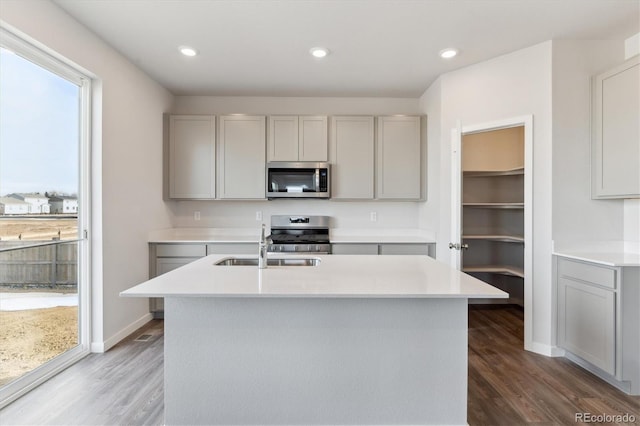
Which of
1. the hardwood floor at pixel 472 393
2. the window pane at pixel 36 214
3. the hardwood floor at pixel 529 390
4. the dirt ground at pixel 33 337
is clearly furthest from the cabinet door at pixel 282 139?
the hardwood floor at pixel 529 390

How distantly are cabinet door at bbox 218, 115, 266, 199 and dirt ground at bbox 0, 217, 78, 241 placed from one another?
156cm

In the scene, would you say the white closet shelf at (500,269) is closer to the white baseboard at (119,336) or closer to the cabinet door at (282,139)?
the cabinet door at (282,139)

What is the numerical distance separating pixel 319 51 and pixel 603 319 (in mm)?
2967

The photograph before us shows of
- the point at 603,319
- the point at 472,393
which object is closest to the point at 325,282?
the point at 472,393

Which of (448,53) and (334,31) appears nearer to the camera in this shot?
(334,31)

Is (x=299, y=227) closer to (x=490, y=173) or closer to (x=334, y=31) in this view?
(x=334, y=31)

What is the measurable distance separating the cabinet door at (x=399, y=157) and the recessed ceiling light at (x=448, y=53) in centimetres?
91

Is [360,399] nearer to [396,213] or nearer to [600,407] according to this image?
[600,407]

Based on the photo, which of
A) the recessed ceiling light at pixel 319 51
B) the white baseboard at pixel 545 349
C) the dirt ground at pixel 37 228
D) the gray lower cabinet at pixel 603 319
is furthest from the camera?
the recessed ceiling light at pixel 319 51

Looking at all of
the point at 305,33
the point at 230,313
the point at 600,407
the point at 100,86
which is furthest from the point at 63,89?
the point at 600,407

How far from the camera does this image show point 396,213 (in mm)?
4137

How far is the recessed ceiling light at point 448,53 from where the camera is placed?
2819 millimetres

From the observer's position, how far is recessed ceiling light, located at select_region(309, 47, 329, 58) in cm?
280

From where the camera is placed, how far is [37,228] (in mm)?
2213
